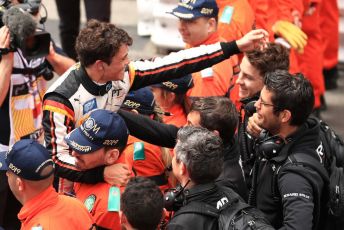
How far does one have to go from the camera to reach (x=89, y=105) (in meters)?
3.90

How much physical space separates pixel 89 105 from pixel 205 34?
5.61ft

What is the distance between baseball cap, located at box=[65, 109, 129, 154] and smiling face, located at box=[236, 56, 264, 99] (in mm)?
1285

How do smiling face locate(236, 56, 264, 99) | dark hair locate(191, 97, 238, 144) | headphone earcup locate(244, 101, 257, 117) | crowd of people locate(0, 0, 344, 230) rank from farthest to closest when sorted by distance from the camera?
smiling face locate(236, 56, 264, 99)
headphone earcup locate(244, 101, 257, 117)
dark hair locate(191, 97, 238, 144)
crowd of people locate(0, 0, 344, 230)

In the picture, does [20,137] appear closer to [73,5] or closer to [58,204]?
[58,204]

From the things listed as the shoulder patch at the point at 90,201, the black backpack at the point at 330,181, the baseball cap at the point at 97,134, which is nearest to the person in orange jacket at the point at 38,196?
the shoulder patch at the point at 90,201

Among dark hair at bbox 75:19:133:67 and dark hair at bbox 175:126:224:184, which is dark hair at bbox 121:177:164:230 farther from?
dark hair at bbox 75:19:133:67

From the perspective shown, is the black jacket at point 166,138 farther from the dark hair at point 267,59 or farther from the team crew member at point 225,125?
the dark hair at point 267,59

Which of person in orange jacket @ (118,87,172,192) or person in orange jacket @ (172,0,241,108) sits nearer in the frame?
person in orange jacket @ (118,87,172,192)

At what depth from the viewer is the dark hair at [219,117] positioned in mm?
3783

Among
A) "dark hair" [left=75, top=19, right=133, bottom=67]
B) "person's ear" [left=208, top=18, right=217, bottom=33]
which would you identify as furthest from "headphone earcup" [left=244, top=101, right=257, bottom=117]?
"person's ear" [left=208, top=18, right=217, bottom=33]

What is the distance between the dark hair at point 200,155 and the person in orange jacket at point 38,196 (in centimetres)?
54

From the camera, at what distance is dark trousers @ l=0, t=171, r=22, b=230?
14.9ft

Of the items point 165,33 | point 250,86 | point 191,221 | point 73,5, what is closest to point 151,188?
point 191,221

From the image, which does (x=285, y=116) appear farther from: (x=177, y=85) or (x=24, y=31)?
(x=24, y=31)
